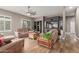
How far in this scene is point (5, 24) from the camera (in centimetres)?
257

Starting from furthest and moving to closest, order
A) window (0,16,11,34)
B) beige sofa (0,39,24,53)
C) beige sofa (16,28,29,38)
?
beige sofa (16,28,29,38) → window (0,16,11,34) → beige sofa (0,39,24,53)

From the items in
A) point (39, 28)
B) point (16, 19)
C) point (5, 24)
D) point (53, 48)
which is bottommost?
point (53, 48)

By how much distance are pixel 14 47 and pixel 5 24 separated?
0.62m

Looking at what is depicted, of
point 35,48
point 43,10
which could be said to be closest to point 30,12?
point 43,10

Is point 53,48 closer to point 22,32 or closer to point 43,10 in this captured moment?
point 22,32

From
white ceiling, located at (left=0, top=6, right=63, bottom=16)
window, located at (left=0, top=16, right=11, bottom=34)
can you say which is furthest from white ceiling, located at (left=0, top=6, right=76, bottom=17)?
window, located at (left=0, top=16, right=11, bottom=34)

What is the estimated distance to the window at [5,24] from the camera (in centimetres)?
254

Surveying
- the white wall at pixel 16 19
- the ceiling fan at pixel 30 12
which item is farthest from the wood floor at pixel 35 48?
the ceiling fan at pixel 30 12

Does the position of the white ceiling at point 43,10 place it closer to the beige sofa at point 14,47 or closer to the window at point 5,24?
the window at point 5,24

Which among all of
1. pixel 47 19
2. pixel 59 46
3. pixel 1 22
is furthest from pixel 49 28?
pixel 1 22

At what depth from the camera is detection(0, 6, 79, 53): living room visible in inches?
100

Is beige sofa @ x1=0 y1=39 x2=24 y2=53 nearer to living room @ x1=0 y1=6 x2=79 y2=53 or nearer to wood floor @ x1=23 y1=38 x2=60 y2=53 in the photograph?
living room @ x1=0 y1=6 x2=79 y2=53
